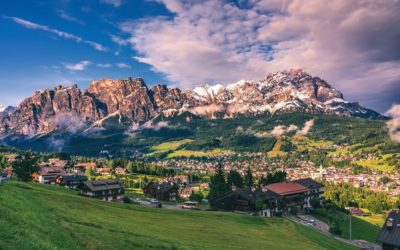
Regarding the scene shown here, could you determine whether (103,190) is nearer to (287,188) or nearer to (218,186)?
(218,186)

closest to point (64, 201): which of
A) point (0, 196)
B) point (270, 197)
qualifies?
point (0, 196)

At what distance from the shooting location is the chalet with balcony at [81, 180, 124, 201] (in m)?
115

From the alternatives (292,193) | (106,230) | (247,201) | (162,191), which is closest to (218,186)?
(247,201)

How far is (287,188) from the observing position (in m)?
135

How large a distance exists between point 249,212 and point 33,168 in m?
73.7

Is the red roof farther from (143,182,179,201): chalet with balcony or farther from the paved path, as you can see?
(143,182,179,201): chalet with balcony

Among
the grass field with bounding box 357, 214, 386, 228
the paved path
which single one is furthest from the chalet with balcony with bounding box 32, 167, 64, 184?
the grass field with bounding box 357, 214, 386, 228

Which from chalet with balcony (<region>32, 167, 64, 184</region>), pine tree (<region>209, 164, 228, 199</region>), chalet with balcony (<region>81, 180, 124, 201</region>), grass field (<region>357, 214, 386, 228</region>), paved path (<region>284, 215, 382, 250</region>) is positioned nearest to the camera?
paved path (<region>284, 215, 382, 250</region>)

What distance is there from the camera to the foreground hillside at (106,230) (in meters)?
27.7

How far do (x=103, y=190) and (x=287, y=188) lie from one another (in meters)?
73.7

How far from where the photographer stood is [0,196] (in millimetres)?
34969

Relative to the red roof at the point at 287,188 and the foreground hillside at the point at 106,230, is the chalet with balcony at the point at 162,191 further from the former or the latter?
the foreground hillside at the point at 106,230

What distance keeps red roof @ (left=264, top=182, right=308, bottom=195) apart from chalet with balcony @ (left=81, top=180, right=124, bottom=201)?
6030 cm

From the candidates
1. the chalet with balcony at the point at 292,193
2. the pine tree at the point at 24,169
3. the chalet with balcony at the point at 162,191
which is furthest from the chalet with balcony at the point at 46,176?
the chalet with balcony at the point at 292,193
